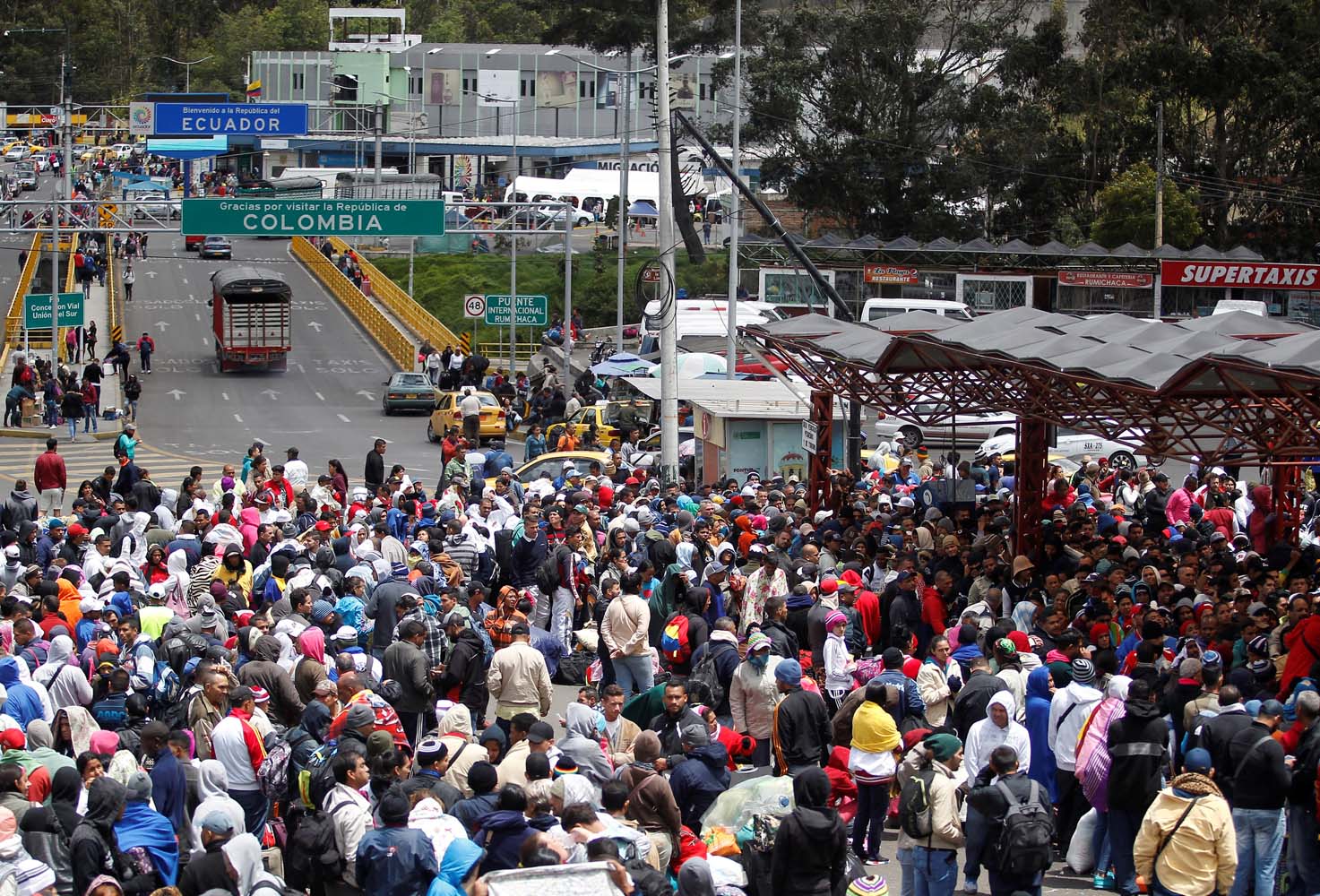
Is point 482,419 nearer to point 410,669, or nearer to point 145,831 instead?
point 410,669

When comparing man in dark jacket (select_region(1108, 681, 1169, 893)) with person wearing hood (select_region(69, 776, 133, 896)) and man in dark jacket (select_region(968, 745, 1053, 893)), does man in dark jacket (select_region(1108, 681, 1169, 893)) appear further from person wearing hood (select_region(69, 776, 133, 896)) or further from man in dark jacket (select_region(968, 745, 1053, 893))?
person wearing hood (select_region(69, 776, 133, 896))

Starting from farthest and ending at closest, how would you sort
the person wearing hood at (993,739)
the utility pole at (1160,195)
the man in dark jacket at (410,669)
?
the utility pole at (1160,195)
the man in dark jacket at (410,669)
the person wearing hood at (993,739)

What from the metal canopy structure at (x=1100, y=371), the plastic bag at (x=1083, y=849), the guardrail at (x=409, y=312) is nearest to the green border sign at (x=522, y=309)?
the guardrail at (x=409, y=312)

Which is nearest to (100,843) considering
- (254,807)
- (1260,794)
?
(254,807)

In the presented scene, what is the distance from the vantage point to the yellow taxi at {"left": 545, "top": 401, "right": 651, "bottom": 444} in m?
33.6

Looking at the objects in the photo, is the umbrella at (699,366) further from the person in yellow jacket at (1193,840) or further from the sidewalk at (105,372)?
the person in yellow jacket at (1193,840)

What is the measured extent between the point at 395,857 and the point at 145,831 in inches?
68.2

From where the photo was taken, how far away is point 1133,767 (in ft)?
33.8

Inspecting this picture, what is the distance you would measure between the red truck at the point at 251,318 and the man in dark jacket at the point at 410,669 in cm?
3976

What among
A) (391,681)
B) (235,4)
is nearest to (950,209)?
(391,681)

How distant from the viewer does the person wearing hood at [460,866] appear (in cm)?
845

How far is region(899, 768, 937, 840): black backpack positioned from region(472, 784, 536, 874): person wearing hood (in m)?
2.34

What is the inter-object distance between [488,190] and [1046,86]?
1843 inches

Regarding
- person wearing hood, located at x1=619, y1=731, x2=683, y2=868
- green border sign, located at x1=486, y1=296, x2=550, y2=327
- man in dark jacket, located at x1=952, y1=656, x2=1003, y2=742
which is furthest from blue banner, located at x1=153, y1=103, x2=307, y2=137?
person wearing hood, located at x1=619, y1=731, x2=683, y2=868
